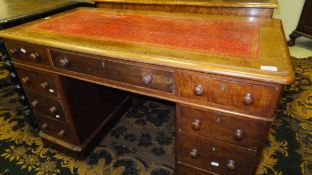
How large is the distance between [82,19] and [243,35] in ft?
3.41

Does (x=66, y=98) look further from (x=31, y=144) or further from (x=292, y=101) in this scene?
(x=292, y=101)

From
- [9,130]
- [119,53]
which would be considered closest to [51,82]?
[119,53]

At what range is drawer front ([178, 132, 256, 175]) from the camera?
3.83ft

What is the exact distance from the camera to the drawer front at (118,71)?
111 centimetres

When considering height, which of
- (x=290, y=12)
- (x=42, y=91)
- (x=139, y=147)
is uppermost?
(x=42, y=91)

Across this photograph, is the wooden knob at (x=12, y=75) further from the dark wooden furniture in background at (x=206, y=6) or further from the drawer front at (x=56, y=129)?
the dark wooden furniture in background at (x=206, y=6)

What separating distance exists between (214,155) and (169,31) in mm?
709

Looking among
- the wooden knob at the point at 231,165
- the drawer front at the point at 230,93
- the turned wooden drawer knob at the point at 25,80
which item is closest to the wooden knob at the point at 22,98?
the turned wooden drawer knob at the point at 25,80

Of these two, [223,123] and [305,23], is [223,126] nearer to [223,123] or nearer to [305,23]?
[223,123]

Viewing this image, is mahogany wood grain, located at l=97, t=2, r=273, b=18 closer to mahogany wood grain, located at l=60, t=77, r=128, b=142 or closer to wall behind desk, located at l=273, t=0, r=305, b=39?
mahogany wood grain, located at l=60, t=77, r=128, b=142

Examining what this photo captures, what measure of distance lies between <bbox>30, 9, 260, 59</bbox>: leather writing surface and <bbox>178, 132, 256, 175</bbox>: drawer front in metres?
0.47

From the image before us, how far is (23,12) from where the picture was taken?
1.70 meters

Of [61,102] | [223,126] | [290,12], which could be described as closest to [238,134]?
[223,126]

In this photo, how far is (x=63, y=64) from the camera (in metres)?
1.34
